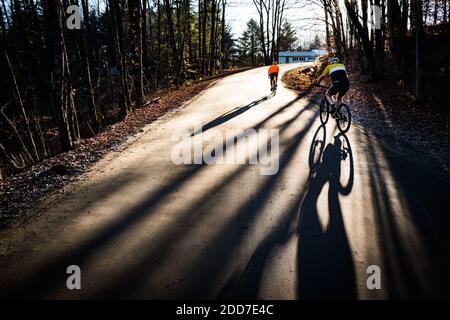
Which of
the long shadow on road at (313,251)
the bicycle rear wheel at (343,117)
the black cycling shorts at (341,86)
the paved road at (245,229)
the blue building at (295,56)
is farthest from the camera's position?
the blue building at (295,56)

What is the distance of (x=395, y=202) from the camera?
5398 mm

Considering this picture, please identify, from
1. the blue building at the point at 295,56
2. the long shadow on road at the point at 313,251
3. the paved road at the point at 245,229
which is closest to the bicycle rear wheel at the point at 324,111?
the paved road at the point at 245,229

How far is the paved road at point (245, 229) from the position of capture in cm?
361

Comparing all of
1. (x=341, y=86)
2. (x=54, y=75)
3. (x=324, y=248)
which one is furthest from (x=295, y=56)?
(x=324, y=248)

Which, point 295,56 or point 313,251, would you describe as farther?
point 295,56

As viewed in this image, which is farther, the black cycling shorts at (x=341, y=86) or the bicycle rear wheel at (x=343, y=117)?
the black cycling shorts at (x=341, y=86)

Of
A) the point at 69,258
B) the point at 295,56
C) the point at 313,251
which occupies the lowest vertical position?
the point at 313,251

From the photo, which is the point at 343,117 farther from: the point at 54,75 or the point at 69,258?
the point at 54,75

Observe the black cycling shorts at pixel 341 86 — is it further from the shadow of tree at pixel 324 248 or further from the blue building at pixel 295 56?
the blue building at pixel 295 56

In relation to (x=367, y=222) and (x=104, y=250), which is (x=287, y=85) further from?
(x=104, y=250)

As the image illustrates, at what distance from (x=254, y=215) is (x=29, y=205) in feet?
14.2

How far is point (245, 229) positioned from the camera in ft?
15.4

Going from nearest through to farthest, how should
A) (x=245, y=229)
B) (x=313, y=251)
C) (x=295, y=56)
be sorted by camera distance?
(x=313, y=251)
(x=245, y=229)
(x=295, y=56)
